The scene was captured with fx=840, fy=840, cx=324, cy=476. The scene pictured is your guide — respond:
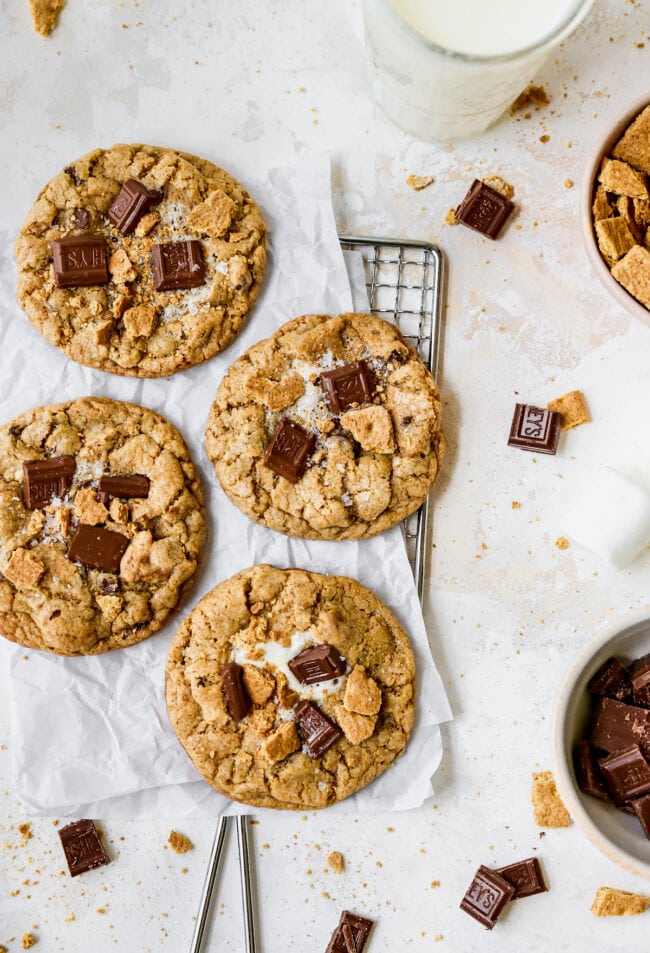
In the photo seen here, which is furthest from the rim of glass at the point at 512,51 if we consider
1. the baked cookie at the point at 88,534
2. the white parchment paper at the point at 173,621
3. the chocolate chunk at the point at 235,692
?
the chocolate chunk at the point at 235,692

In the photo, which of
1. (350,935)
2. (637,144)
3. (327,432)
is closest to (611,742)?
(350,935)

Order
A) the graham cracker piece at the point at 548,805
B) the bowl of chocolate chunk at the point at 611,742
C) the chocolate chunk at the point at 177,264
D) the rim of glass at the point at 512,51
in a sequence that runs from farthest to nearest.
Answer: the graham cracker piece at the point at 548,805
the chocolate chunk at the point at 177,264
the bowl of chocolate chunk at the point at 611,742
the rim of glass at the point at 512,51

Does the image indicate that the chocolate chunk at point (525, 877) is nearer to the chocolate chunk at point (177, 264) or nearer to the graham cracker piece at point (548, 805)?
the graham cracker piece at point (548, 805)

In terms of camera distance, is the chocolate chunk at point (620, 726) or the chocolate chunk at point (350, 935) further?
the chocolate chunk at point (350, 935)

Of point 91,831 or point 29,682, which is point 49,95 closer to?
point 29,682

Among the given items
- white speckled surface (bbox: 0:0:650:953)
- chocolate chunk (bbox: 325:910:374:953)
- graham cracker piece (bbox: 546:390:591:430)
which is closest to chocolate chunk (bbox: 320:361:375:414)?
white speckled surface (bbox: 0:0:650:953)

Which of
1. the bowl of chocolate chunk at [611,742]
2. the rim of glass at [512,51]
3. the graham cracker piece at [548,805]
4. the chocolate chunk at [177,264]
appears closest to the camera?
the rim of glass at [512,51]

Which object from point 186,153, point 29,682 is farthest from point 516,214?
point 29,682

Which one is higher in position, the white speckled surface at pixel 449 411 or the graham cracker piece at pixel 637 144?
the graham cracker piece at pixel 637 144
